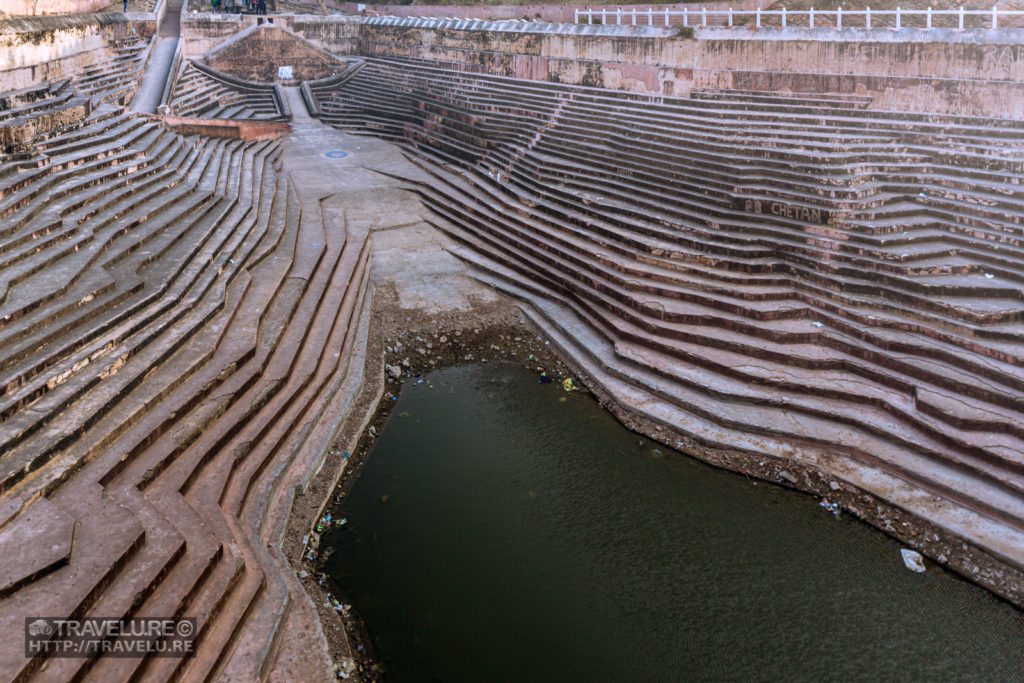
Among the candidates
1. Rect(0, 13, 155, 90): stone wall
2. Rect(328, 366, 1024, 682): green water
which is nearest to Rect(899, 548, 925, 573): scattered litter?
Rect(328, 366, 1024, 682): green water

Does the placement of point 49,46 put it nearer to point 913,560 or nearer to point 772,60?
point 772,60

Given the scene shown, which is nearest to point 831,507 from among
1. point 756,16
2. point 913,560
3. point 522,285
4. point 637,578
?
point 913,560

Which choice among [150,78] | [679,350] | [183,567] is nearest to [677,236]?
[679,350]

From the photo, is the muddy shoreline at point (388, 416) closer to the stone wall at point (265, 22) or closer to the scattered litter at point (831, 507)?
the scattered litter at point (831, 507)

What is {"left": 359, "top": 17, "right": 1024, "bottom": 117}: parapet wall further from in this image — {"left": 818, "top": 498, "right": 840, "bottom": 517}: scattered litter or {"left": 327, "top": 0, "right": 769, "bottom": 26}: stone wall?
{"left": 818, "top": 498, "right": 840, "bottom": 517}: scattered litter

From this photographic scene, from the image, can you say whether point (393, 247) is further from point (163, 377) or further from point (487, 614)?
point (487, 614)
